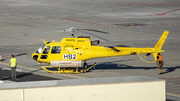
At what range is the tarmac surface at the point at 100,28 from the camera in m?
32.8

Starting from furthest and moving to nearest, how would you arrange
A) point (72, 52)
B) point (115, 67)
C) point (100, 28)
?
point (100, 28)
point (115, 67)
point (72, 52)

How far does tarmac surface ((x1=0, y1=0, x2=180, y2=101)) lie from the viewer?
32781mm

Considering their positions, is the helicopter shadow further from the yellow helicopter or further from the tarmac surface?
the yellow helicopter

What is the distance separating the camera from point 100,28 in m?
62.4

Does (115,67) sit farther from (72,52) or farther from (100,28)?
(100,28)

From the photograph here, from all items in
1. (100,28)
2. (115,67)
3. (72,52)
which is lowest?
(115,67)

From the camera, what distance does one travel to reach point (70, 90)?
18.6 m

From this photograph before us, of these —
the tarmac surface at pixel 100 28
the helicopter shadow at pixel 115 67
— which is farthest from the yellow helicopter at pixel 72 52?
the helicopter shadow at pixel 115 67

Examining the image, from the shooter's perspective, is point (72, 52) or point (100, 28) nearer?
point (72, 52)

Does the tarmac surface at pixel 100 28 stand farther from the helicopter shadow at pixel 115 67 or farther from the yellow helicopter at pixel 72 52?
the yellow helicopter at pixel 72 52

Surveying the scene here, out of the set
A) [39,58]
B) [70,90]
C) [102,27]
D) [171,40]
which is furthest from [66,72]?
[102,27]

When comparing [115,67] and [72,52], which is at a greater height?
[72,52]

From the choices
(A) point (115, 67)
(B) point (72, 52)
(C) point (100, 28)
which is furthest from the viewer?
(C) point (100, 28)

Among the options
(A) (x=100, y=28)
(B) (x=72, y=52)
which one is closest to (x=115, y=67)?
(B) (x=72, y=52)
